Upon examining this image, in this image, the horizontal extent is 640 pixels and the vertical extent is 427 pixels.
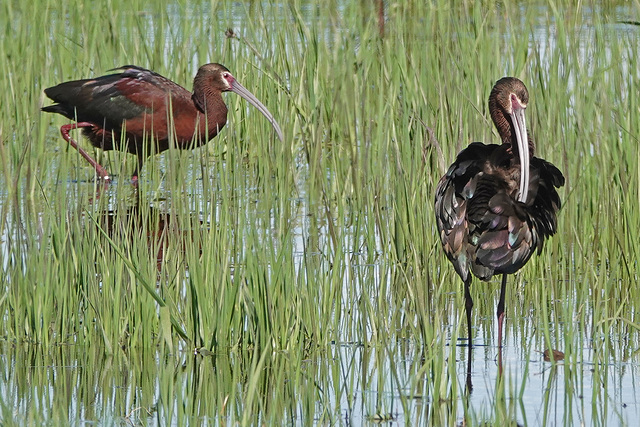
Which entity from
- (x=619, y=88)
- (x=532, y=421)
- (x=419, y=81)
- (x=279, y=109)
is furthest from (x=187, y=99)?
(x=532, y=421)

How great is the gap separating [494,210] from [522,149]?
28cm

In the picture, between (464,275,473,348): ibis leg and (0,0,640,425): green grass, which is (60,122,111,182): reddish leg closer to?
(0,0,640,425): green grass

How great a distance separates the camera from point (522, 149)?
4270 millimetres

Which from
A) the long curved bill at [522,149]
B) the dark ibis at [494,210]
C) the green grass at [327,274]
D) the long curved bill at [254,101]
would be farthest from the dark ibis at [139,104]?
the dark ibis at [494,210]

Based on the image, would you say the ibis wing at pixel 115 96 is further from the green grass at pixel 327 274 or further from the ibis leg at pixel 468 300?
the ibis leg at pixel 468 300

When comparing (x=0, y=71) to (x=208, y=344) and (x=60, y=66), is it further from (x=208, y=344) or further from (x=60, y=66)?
(x=208, y=344)

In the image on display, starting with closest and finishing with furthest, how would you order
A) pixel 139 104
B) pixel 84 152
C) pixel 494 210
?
pixel 494 210 < pixel 84 152 < pixel 139 104

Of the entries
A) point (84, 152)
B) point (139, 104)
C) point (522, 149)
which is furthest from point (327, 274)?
point (139, 104)

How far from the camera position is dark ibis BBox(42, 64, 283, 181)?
22.4 ft

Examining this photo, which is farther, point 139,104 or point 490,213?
point 139,104

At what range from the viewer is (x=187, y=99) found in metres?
7.05

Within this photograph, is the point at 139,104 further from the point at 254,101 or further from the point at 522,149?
the point at 522,149

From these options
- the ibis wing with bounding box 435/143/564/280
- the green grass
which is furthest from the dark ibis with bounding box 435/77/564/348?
the green grass

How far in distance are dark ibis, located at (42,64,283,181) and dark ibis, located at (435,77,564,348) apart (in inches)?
103
